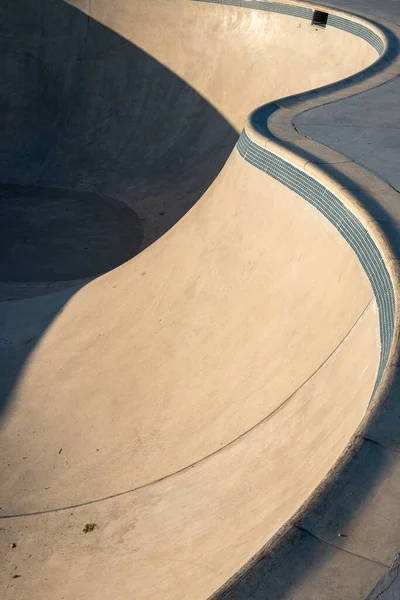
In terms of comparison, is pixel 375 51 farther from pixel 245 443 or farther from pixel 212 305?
pixel 245 443

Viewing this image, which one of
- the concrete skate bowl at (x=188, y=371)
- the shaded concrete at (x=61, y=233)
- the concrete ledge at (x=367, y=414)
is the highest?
the concrete ledge at (x=367, y=414)

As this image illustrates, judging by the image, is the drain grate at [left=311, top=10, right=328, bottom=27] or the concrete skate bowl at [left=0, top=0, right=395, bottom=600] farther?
the drain grate at [left=311, top=10, right=328, bottom=27]

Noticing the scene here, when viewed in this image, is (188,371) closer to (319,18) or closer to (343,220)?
(343,220)

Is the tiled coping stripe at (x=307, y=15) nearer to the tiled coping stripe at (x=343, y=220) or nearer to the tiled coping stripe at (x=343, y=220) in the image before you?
the tiled coping stripe at (x=343, y=220)

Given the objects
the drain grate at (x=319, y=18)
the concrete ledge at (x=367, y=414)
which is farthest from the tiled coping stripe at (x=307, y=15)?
the concrete ledge at (x=367, y=414)

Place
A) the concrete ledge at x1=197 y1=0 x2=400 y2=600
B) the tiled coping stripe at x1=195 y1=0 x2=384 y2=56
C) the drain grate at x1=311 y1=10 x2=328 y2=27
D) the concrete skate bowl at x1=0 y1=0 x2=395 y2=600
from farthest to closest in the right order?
1. the drain grate at x1=311 y1=10 x2=328 y2=27
2. the tiled coping stripe at x1=195 y1=0 x2=384 y2=56
3. the concrete skate bowl at x1=0 y1=0 x2=395 y2=600
4. the concrete ledge at x1=197 y1=0 x2=400 y2=600

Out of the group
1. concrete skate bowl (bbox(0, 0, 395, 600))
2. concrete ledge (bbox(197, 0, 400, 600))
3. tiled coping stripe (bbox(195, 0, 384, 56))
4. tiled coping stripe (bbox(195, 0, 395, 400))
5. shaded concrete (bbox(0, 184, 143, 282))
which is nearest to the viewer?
concrete ledge (bbox(197, 0, 400, 600))

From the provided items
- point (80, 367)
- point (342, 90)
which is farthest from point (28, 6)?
point (80, 367)

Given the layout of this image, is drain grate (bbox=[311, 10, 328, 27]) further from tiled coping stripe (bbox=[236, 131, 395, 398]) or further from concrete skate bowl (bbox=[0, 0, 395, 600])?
tiled coping stripe (bbox=[236, 131, 395, 398])

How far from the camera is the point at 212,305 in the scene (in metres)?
7.39

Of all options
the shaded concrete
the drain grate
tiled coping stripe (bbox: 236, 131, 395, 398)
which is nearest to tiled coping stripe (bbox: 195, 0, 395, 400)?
tiled coping stripe (bbox: 236, 131, 395, 398)

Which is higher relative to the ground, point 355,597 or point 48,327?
point 355,597

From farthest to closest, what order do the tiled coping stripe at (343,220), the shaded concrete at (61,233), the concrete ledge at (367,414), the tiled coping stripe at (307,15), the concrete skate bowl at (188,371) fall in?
1. the tiled coping stripe at (307,15)
2. the shaded concrete at (61,233)
3. the concrete skate bowl at (188,371)
4. the tiled coping stripe at (343,220)
5. the concrete ledge at (367,414)

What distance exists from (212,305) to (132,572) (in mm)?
2653
